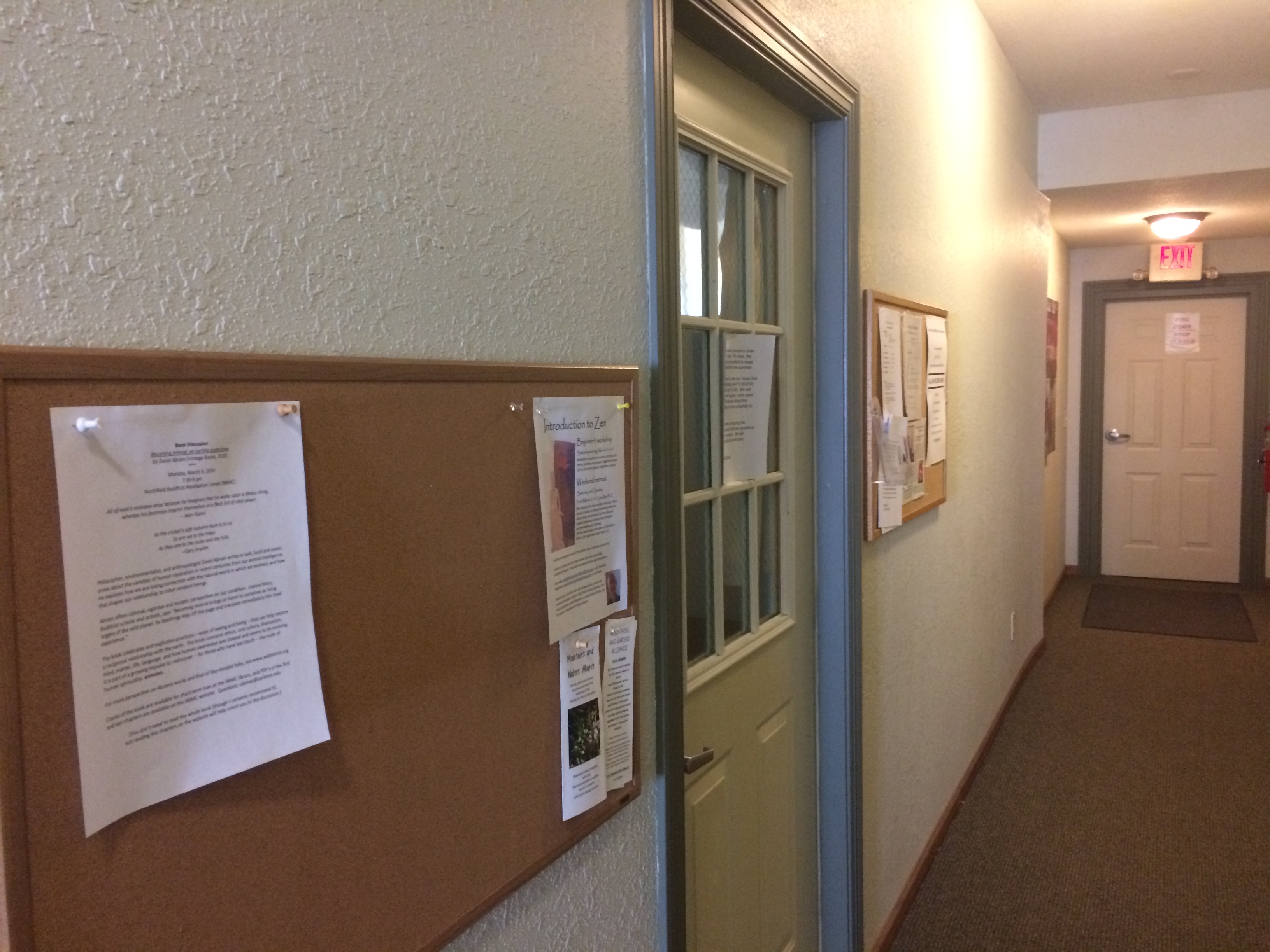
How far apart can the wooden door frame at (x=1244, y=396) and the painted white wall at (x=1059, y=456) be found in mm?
139

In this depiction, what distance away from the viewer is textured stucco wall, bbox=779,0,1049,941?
2.22 metres

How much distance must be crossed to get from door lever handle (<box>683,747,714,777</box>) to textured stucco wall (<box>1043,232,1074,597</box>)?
450 cm

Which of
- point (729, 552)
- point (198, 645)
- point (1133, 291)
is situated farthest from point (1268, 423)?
point (198, 645)

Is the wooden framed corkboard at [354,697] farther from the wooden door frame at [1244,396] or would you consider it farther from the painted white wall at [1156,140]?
the wooden door frame at [1244,396]

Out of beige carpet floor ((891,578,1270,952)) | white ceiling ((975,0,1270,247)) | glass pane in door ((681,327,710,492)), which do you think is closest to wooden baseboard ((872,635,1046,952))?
beige carpet floor ((891,578,1270,952))

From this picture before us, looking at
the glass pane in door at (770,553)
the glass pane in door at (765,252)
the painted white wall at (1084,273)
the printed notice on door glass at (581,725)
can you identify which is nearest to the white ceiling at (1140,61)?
the painted white wall at (1084,273)

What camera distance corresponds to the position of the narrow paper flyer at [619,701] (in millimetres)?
1194

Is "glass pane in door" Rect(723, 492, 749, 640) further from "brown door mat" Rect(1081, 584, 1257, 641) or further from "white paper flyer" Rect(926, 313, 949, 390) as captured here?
"brown door mat" Rect(1081, 584, 1257, 641)

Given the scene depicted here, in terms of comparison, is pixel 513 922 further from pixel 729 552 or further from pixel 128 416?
pixel 729 552

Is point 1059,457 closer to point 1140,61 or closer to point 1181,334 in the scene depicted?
point 1181,334

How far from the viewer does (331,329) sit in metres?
0.82

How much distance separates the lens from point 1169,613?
5594mm

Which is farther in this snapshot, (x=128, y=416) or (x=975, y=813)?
(x=975, y=813)

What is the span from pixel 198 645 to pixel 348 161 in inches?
16.9
